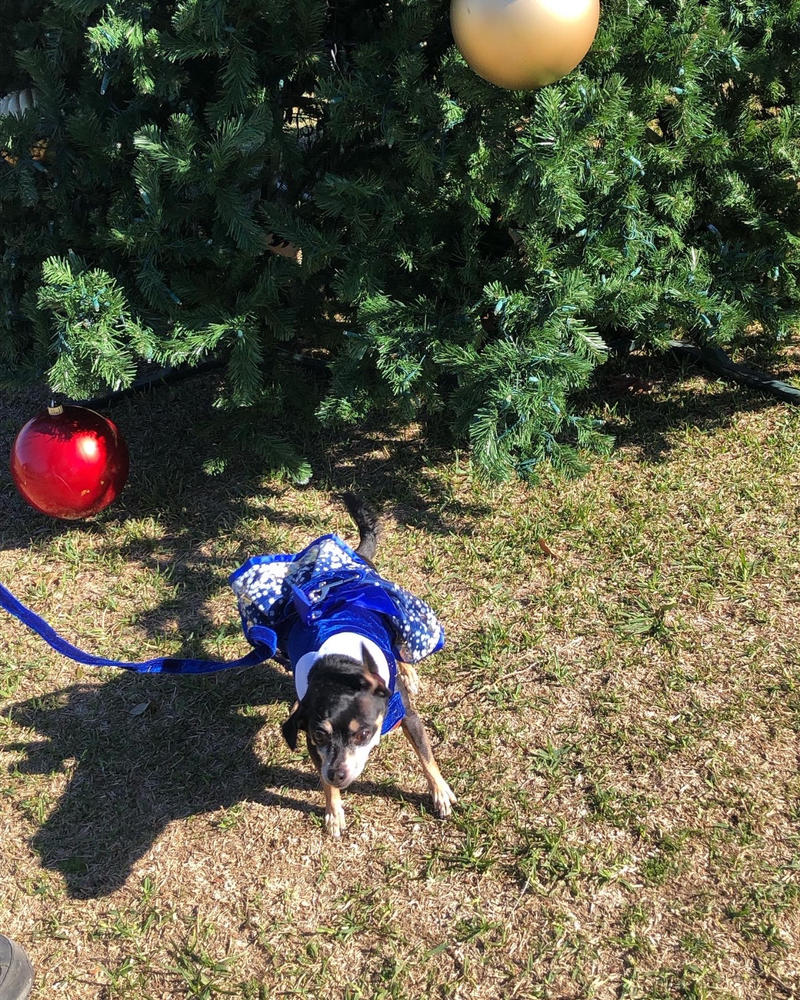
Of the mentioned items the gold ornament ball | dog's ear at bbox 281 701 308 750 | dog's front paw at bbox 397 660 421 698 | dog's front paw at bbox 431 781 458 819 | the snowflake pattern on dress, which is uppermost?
the gold ornament ball

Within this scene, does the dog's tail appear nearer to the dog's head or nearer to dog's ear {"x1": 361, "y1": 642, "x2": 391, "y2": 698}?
dog's ear {"x1": 361, "y1": 642, "x2": 391, "y2": 698}

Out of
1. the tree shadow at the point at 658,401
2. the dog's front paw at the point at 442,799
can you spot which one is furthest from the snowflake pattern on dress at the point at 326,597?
the tree shadow at the point at 658,401

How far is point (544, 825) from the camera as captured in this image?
3.20m

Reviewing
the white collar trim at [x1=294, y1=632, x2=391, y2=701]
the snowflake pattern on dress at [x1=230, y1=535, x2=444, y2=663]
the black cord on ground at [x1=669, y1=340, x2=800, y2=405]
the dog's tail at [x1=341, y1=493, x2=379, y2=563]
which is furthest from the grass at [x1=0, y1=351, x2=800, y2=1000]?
the white collar trim at [x1=294, y1=632, x2=391, y2=701]

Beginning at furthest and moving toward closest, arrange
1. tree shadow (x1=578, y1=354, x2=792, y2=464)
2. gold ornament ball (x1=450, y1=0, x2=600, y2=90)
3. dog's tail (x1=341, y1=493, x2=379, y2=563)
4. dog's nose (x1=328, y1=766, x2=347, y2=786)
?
tree shadow (x1=578, y1=354, x2=792, y2=464) < dog's tail (x1=341, y1=493, x2=379, y2=563) < dog's nose (x1=328, y1=766, x2=347, y2=786) < gold ornament ball (x1=450, y1=0, x2=600, y2=90)

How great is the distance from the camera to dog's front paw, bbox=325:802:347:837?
3.24 metres

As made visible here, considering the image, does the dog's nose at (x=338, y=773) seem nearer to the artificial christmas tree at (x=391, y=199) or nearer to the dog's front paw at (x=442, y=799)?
the dog's front paw at (x=442, y=799)

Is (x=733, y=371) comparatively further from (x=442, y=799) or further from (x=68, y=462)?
(x=68, y=462)

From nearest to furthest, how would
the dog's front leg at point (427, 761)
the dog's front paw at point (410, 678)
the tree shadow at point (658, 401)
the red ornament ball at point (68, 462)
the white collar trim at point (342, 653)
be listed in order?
the white collar trim at point (342, 653)
the dog's front leg at point (427, 761)
the dog's front paw at point (410, 678)
the red ornament ball at point (68, 462)
the tree shadow at point (658, 401)

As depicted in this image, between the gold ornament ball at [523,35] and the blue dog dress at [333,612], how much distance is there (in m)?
1.82

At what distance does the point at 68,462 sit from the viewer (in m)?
4.36

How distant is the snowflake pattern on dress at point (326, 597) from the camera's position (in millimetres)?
3225

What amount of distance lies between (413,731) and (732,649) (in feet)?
5.02

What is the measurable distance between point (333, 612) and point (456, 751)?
836 mm
